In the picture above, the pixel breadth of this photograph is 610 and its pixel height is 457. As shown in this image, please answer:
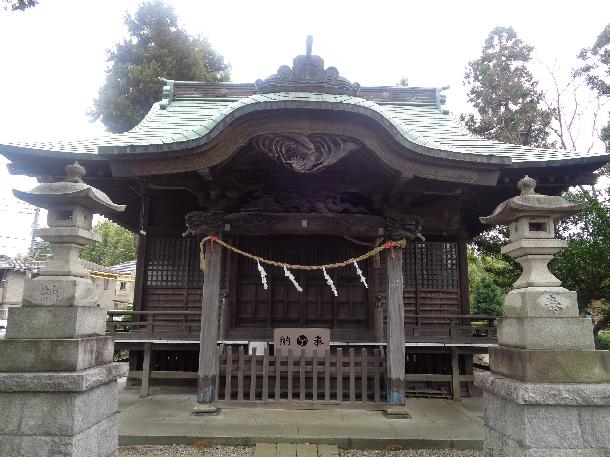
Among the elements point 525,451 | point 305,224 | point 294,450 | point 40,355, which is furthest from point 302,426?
point 40,355

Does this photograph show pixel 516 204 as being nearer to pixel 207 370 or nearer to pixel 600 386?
pixel 600 386

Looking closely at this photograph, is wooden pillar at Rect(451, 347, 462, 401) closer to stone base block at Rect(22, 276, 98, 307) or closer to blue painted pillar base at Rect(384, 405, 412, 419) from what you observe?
blue painted pillar base at Rect(384, 405, 412, 419)

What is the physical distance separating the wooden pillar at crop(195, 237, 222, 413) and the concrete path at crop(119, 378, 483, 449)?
0.33m

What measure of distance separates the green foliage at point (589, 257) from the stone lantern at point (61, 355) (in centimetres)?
973

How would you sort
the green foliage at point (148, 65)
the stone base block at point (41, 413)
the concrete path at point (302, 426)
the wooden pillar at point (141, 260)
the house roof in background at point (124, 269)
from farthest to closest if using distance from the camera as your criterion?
the house roof in background at point (124, 269) < the green foliage at point (148, 65) < the wooden pillar at point (141, 260) < the concrete path at point (302, 426) < the stone base block at point (41, 413)

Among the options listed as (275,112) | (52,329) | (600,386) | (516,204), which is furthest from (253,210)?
(600,386)

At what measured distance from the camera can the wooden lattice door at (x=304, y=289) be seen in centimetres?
952

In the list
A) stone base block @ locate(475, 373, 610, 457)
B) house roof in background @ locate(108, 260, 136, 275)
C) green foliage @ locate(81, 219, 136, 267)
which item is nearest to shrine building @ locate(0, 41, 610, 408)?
stone base block @ locate(475, 373, 610, 457)

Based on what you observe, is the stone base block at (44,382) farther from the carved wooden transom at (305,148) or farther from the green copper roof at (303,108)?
the carved wooden transom at (305,148)

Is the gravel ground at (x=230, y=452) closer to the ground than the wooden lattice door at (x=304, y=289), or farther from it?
closer to the ground

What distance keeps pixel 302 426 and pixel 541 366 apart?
3934 millimetres

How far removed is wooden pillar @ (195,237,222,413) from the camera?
702 centimetres

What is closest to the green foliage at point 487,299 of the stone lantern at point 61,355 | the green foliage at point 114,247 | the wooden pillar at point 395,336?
the wooden pillar at point 395,336

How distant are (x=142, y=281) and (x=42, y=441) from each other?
609cm
